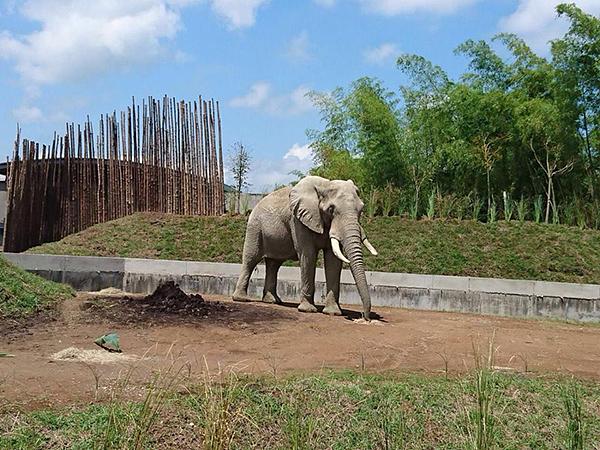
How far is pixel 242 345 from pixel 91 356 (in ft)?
6.18

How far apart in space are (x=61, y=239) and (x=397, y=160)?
35.6 ft

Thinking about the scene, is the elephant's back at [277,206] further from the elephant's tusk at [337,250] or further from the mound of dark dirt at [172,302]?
the mound of dark dirt at [172,302]

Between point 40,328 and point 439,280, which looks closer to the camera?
point 40,328

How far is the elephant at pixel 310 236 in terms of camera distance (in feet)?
39.3

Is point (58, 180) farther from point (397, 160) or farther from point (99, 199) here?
point (397, 160)

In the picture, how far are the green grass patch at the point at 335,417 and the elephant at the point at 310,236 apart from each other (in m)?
4.53

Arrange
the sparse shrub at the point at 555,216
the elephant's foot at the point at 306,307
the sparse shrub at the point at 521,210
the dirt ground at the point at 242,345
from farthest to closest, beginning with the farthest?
the sparse shrub at the point at 555,216
the sparse shrub at the point at 521,210
the elephant's foot at the point at 306,307
the dirt ground at the point at 242,345

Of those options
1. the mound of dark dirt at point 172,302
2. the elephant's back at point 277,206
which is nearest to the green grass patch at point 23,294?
the mound of dark dirt at point 172,302

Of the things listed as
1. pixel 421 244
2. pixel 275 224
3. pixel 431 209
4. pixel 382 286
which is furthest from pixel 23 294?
pixel 431 209

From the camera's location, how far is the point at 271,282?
45.5 feet

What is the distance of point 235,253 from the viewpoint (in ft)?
60.8

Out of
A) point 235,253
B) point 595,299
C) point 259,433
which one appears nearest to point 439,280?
point 595,299

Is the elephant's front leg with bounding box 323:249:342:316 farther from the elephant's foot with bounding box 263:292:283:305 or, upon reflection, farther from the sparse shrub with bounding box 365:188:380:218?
the sparse shrub with bounding box 365:188:380:218

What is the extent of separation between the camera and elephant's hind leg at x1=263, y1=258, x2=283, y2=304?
45.2ft
